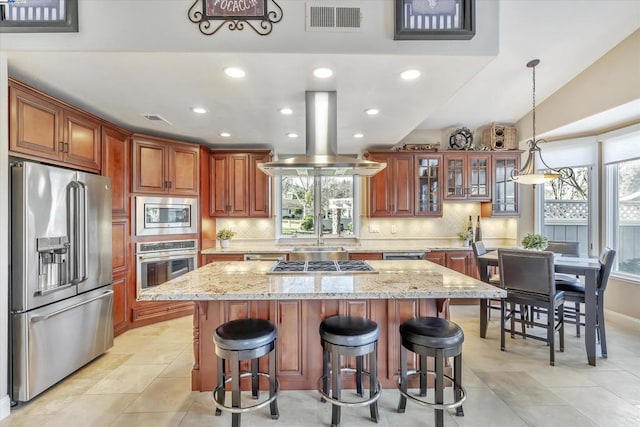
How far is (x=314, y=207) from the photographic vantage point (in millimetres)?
5160

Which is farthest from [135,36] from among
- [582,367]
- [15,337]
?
[582,367]

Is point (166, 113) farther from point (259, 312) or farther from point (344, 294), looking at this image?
point (344, 294)

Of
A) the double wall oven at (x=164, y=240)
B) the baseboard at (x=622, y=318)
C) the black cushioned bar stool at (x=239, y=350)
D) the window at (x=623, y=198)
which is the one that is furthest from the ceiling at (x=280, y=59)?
the baseboard at (x=622, y=318)

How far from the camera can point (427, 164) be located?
4.62 m

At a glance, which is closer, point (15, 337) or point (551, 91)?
point (15, 337)

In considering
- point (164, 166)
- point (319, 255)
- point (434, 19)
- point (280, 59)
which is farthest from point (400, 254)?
point (164, 166)

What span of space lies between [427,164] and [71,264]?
14.7ft

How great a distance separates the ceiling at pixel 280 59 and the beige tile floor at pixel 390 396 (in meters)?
2.43

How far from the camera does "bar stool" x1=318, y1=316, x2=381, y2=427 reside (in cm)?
182

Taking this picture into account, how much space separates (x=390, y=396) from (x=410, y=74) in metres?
2.43

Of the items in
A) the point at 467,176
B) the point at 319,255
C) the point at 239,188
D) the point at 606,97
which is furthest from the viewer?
the point at 467,176

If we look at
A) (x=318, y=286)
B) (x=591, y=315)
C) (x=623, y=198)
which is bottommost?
(x=591, y=315)

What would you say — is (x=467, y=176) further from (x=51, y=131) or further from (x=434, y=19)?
(x=51, y=131)

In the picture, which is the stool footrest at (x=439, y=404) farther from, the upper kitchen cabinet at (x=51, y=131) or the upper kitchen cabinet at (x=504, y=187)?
the upper kitchen cabinet at (x=504, y=187)
